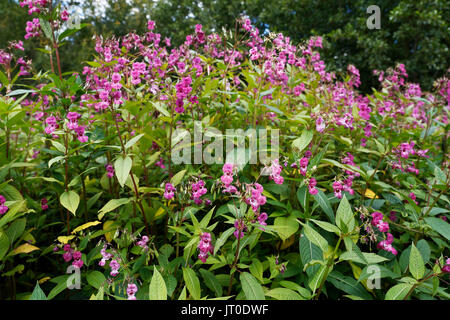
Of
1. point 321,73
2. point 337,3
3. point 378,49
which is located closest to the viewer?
point 321,73

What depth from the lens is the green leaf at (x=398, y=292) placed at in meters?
1.41

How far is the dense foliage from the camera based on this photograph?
1536mm

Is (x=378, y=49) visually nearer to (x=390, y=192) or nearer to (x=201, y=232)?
(x=390, y=192)

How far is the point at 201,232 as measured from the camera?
1519 millimetres

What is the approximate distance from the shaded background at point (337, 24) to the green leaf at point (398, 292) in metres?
7.63

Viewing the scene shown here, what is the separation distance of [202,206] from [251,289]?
0.64 m

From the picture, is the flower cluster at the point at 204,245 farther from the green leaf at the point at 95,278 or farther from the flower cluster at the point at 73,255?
the flower cluster at the point at 73,255

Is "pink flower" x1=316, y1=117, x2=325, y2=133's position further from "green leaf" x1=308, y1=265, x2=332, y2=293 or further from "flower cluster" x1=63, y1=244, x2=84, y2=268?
"flower cluster" x1=63, y1=244, x2=84, y2=268

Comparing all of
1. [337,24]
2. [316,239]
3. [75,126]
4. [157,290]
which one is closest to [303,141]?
[316,239]

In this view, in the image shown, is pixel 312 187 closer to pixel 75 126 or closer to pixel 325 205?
pixel 325 205

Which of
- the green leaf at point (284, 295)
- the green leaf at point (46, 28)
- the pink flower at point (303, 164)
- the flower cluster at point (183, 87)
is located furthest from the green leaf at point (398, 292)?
the green leaf at point (46, 28)

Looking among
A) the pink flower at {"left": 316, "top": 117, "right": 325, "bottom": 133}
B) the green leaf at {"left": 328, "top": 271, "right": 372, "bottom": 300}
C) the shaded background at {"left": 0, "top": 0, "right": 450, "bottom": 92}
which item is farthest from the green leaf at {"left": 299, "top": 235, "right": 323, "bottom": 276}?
the shaded background at {"left": 0, "top": 0, "right": 450, "bottom": 92}

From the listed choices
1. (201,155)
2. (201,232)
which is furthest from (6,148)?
(201,232)
